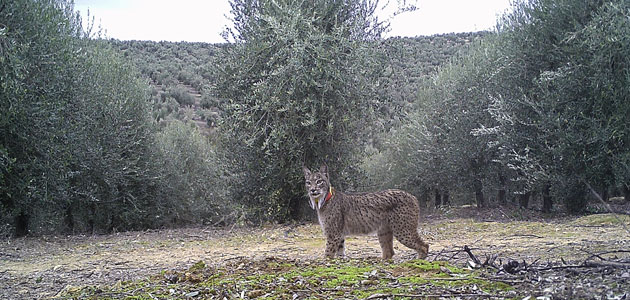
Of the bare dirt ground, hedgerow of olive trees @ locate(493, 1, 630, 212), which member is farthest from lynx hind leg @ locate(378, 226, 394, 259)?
hedgerow of olive trees @ locate(493, 1, 630, 212)

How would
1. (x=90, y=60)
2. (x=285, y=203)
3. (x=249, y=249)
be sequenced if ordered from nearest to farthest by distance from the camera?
(x=249, y=249) → (x=285, y=203) → (x=90, y=60)

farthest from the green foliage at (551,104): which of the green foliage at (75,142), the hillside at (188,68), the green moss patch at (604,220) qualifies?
the hillside at (188,68)

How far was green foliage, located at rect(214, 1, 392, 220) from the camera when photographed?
532 inches

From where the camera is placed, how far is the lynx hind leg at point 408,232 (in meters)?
7.54

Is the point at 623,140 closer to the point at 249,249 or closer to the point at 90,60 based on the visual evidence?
the point at 249,249

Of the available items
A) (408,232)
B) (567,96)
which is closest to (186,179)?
(567,96)

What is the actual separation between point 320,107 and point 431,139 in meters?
8.86

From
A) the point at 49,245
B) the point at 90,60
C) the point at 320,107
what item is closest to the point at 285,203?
the point at 320,107

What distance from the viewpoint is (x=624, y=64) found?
1356cm

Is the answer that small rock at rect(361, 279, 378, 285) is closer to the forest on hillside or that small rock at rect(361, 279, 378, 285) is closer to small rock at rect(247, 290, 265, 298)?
small rock at rect(247, 290, 265, 298)

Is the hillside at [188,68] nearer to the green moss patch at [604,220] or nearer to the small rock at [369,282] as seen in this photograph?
the green moss patch at [604,220]

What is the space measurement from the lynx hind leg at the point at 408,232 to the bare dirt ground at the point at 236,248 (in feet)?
0.63

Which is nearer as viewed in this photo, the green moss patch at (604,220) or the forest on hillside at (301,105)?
the green moss patch at (604,220)

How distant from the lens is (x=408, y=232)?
24.8 feet
